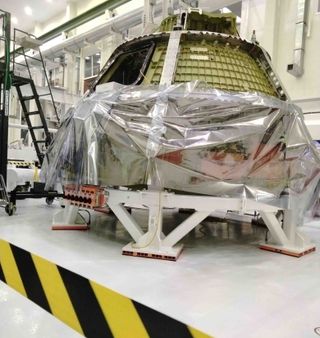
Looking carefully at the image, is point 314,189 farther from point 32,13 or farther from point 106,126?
point 32,13

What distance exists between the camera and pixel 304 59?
271 inches

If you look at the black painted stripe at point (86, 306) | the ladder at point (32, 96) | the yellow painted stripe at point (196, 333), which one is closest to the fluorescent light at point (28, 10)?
the ladder at point (32, 96)

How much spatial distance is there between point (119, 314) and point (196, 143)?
1274 millimetres

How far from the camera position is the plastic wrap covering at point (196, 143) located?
94.2 inches

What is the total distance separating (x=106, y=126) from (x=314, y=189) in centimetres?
179

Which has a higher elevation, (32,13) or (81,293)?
(32,13)

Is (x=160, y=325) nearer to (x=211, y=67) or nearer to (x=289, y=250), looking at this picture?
(x=289, y=250)

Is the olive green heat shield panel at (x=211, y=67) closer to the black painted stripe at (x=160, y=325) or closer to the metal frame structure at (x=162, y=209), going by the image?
the metal frame structure at (x=162, y=209)

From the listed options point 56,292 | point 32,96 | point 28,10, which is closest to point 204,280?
point 56,292

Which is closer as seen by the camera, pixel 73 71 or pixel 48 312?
pixel 48 312

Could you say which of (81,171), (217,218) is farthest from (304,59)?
(81,171)

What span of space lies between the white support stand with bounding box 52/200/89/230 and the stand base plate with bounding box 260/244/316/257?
64.4 inches

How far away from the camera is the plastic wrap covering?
7.85 ft

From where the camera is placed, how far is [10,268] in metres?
2.18
